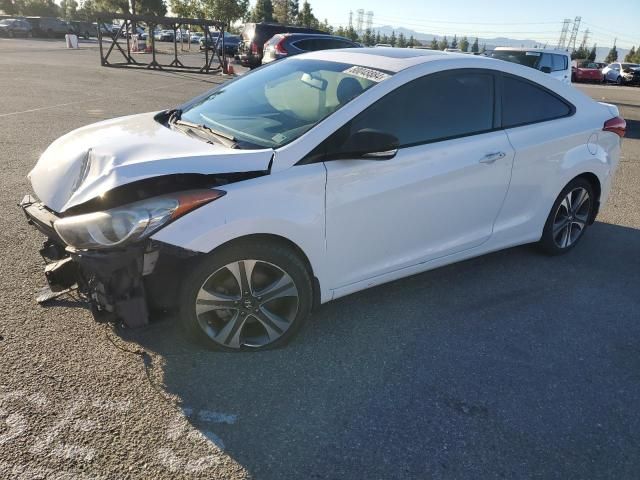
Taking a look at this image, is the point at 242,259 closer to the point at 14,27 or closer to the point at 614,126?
the point at 614,126

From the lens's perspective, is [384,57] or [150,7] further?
[150,7]

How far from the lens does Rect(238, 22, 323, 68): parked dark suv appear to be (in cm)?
1936

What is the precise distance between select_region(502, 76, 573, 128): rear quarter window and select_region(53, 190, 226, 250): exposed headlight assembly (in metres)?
2.47

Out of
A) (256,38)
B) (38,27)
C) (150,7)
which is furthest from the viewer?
(150,7)

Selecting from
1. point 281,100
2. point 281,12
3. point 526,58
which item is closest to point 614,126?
point 281,100

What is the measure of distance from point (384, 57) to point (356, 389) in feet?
7.43

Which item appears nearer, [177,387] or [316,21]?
[177,387]

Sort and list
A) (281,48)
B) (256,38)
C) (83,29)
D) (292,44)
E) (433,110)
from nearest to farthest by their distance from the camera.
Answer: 1. (433,110)
2. (281,48)
3. (292,44)
4. (256,38)
5. (83,29)

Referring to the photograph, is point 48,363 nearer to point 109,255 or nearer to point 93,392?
point 93,392

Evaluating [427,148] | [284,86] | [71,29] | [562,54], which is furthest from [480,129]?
[71,29]

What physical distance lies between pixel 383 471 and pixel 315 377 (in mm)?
725

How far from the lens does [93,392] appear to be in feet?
8.87

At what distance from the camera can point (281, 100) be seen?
367 cm

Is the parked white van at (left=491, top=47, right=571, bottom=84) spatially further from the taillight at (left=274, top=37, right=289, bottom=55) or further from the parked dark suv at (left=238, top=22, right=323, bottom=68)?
the parked dark suv at (left=238, top=22, right=323, bottom=68)
